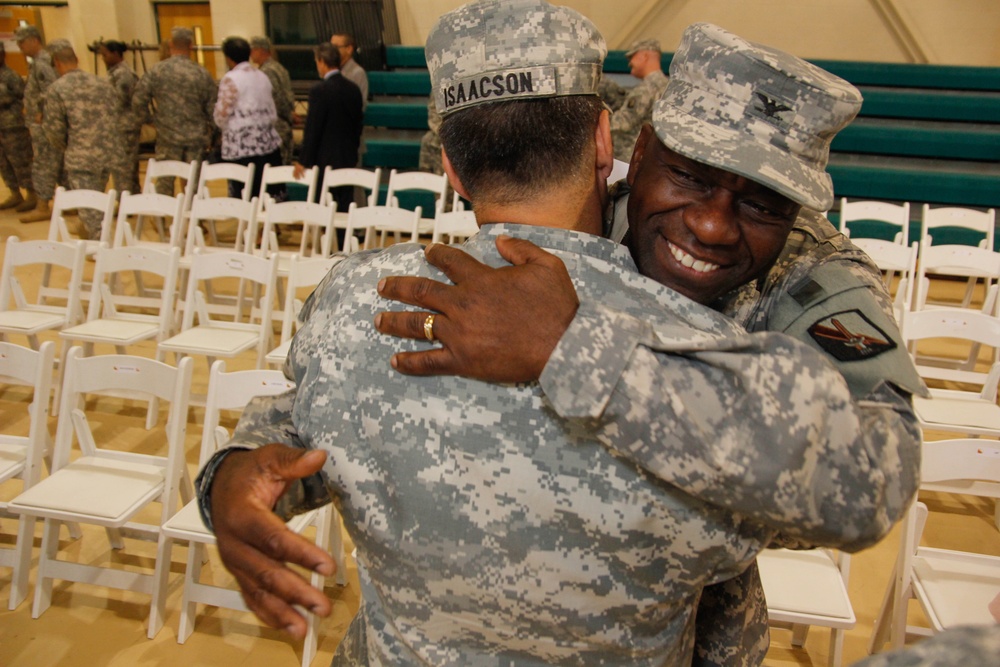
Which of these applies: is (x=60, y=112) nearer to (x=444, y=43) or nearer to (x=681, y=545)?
(x=444, y=43)

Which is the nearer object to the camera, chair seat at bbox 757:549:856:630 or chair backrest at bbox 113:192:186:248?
chair seat at bbox 757:549:856:630

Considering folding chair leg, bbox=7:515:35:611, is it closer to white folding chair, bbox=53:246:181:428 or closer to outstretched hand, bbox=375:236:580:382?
white folding chair, bbox=53:246:181:428

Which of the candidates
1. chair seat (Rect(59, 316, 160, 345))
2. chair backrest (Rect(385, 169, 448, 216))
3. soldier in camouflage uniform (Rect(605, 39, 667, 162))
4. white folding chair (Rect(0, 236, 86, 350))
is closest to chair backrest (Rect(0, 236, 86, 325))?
white folding chair (Rect(0, 236, 86, 350))

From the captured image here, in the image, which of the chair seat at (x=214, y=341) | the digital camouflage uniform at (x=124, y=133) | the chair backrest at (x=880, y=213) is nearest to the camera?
the chair seat at (x=214, y=341)

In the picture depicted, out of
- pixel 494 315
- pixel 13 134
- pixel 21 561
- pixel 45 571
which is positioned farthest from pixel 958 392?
pixel 13 134

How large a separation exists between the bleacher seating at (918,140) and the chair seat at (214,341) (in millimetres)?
5047

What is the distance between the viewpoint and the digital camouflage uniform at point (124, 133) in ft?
23.4

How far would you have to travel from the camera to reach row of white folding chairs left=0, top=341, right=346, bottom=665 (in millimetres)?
2557

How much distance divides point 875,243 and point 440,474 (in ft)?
15.5

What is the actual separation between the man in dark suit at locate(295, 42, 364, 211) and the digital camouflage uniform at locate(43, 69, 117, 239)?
77.1 inches

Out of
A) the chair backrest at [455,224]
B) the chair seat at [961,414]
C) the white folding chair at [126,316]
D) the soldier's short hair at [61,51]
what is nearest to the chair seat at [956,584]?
the chair seat at [961,414]

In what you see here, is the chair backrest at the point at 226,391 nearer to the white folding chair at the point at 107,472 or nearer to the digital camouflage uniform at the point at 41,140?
the white folding chair at the point at 107,472

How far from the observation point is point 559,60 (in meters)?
0.92

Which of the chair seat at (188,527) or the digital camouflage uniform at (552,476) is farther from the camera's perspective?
the chair seat at (188,527)
